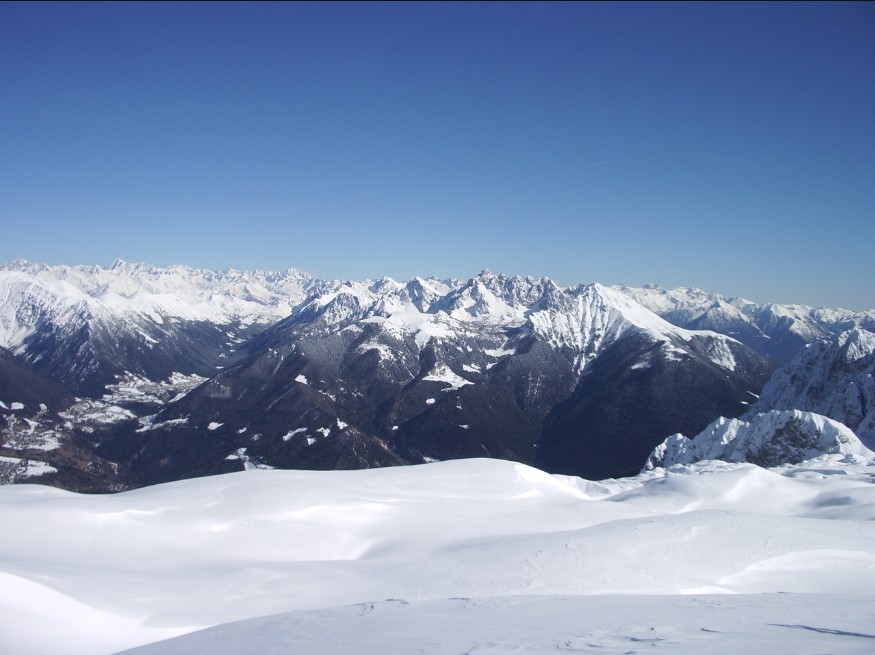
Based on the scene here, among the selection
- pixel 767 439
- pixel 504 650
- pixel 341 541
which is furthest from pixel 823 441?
pixel 504 650

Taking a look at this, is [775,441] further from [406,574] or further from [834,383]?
[406,574]

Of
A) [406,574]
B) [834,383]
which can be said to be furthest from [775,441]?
[406,574]

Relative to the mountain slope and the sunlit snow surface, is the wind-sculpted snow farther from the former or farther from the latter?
the sunlit snow surface

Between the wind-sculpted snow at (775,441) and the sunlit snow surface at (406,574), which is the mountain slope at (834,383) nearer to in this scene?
the wind-sculpted snow at (775,441)

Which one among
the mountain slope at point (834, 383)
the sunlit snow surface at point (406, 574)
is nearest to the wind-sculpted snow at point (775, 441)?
the mountain slope at point (834, 383)

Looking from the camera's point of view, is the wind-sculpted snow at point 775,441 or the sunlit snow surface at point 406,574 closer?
the sunlit snow surface at point 406,574

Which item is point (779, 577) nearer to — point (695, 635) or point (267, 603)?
point (695, 635)

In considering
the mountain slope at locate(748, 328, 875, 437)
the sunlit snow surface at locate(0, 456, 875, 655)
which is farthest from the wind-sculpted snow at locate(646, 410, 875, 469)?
the sunlit snow surface at locate(0, 456, 875, 655)
